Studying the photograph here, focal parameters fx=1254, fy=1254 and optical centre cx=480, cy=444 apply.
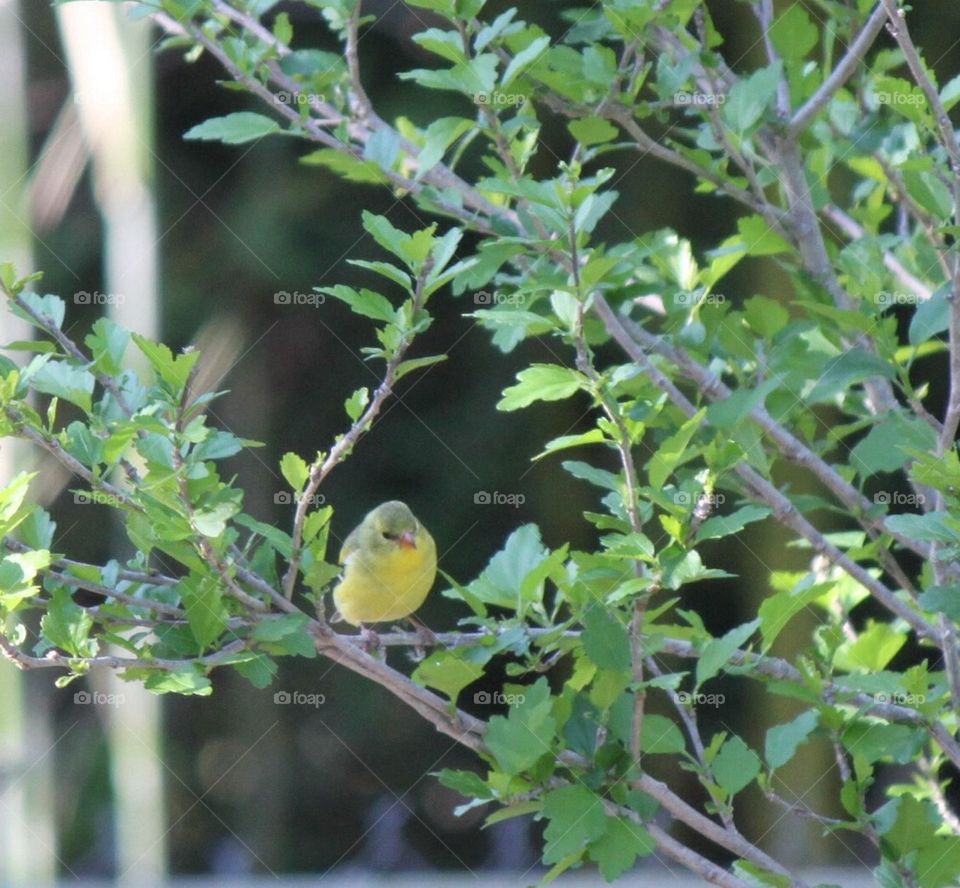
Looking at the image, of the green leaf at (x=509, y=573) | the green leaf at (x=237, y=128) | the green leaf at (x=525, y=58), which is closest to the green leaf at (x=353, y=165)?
the green leaf at (x=237, y=128)

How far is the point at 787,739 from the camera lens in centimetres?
118

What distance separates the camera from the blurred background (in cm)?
255

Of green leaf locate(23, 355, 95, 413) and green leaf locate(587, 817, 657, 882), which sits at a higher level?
green leaf locate(23, 355, 95, 413)

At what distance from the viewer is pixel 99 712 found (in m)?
2.67

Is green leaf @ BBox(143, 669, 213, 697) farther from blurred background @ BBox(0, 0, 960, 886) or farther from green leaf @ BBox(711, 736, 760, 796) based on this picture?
blurred background @ BBox(0, 0, 960, 886)

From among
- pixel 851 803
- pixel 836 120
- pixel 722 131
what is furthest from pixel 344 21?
pixel 851 803

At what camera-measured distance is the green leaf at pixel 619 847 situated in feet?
A: 3.54

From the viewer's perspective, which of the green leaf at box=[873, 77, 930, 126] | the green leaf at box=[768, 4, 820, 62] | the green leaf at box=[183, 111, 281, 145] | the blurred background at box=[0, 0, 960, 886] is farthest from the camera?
the blurred background at box=[0, 0, 960, 886]

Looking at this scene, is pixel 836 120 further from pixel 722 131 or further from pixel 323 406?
pixel 323 406

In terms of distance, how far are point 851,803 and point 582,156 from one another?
748 mm

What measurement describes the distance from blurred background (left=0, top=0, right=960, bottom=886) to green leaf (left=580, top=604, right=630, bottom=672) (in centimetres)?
144

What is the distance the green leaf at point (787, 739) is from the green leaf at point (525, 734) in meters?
0.22

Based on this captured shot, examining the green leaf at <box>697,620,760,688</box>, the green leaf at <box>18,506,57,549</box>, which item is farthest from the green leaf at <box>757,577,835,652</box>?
the green leaf at <box>18,506,57,549</box>

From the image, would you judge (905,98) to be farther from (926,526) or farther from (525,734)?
(525,734)
